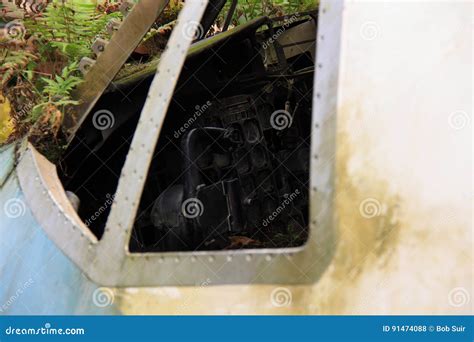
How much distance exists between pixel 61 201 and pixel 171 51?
83cm

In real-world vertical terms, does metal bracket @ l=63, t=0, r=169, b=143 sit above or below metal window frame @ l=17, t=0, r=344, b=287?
below

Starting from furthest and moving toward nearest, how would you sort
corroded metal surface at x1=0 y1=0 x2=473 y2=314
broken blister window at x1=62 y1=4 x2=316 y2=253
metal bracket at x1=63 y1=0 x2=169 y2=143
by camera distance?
broken blister window at x1=62 y1=4 x2=316 y2=253 < metal bracket at x1=63 y1=0 x2=169 y2=143 < corroded metal surface at x1=0 y1=0 x2=473 y2=314

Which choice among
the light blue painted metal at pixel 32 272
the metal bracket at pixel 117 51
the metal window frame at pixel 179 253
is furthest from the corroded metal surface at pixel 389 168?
the metal bracket at pixel 117 51

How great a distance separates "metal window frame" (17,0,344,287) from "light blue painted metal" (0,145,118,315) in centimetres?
5

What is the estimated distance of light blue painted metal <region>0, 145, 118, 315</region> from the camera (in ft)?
9.32

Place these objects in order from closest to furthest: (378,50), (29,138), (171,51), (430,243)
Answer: (430,243), (378,50), (171,51), (29,138)

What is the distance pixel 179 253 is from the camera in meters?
2.57

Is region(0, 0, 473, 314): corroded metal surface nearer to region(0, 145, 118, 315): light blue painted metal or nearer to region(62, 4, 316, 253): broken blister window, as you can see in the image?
region(0, 145, 118, 315): light blue painted metal

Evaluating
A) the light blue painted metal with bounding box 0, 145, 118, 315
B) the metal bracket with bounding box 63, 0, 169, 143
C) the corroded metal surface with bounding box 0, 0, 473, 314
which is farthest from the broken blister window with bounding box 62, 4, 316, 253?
the corroded metal surface with bounding box 0, 0, 473, 314

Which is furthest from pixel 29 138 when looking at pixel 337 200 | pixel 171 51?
pixel 337 200

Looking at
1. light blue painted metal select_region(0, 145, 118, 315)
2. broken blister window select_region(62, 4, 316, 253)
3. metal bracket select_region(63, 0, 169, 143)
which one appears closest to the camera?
light blue painted metal select_region(0, 145, 118, 315)

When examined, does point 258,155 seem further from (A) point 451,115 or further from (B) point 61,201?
(A) point 451,115

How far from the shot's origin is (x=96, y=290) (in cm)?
278

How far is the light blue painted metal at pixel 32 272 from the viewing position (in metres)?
2.84
